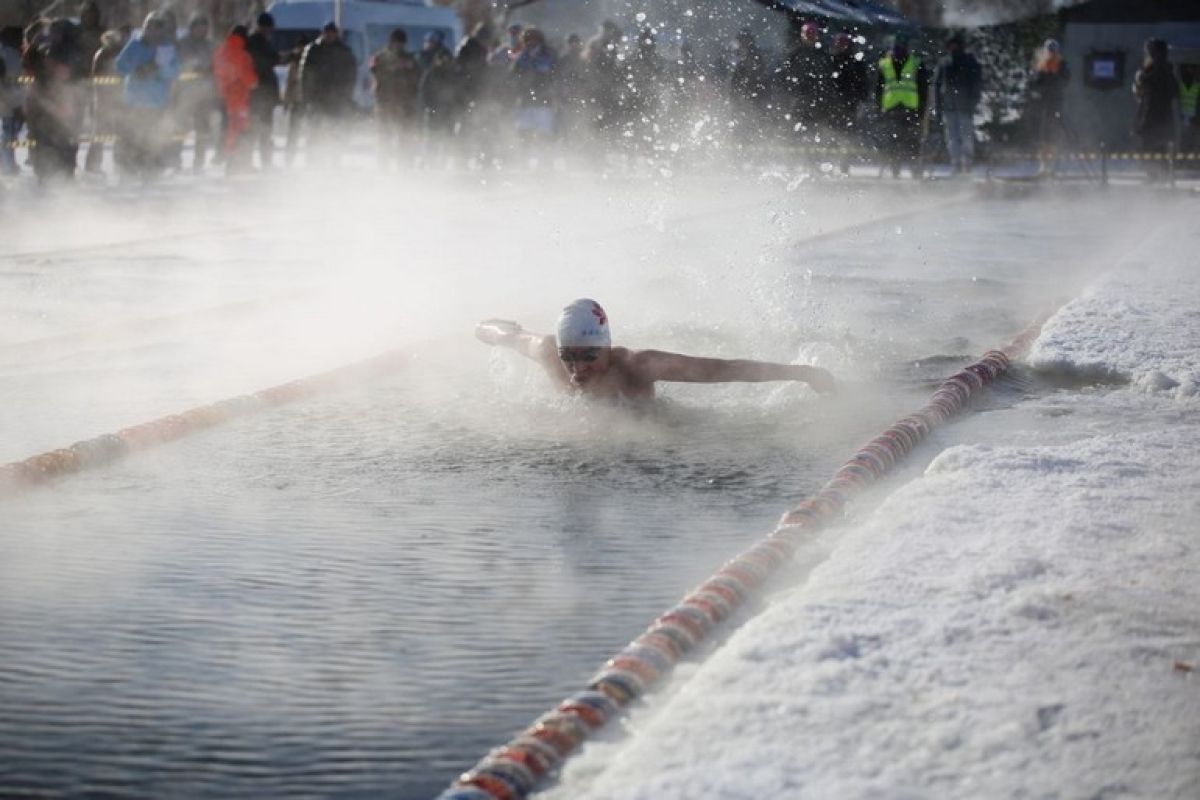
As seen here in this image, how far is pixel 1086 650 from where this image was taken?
4539mm

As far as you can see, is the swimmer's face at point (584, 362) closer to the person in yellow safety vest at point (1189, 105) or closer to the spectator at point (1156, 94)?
the spectator at point (1156, 94)

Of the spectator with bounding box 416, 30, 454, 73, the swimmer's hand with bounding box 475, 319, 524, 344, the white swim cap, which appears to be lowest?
the swimmer's hand with bounding box 475, 319, 524, 344

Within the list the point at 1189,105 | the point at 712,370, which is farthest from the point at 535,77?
the point at 712,370

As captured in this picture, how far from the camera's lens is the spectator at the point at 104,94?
22.8 metres

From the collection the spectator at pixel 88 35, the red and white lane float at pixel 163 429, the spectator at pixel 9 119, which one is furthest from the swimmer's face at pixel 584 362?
the spectator at pixel 9 119

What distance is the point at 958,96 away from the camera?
2511 centimetres

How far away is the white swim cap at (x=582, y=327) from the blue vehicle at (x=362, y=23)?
961 inches

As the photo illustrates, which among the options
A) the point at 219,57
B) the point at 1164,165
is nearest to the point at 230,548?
the point at 219,57

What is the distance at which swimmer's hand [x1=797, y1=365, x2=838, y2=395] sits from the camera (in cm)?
851

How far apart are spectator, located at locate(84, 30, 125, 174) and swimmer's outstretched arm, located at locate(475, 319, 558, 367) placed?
1450 centimetres

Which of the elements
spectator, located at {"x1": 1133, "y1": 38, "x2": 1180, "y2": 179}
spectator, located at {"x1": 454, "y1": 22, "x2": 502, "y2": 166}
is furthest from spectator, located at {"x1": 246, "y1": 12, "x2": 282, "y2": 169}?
spectator, located at {"x1": 1133, "y1": 38, "x2": 1180, "y2": 179}

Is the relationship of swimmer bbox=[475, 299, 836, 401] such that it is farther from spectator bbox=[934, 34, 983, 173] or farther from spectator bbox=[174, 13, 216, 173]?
spectator bbox=[934, 34, 983, 173]

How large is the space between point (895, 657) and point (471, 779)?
123 cm

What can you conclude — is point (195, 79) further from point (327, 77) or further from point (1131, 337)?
point (1131, 337)
